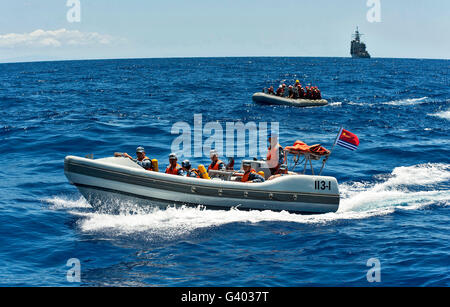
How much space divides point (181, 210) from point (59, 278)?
14.8ft

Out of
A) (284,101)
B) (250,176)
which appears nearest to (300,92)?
(284,101)

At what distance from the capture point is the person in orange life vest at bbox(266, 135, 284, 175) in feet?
48.9

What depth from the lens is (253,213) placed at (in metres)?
13.8

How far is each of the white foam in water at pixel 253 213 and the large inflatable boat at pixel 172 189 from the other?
0.84 feet

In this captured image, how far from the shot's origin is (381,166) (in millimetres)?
20047

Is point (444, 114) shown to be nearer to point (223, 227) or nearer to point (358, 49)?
point (223, 227)

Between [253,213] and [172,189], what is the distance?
2404 mm

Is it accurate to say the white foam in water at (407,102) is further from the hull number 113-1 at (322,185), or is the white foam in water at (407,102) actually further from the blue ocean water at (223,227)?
the hull number 113-1 at (322,185)

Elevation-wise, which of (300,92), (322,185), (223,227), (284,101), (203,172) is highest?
(300,92)

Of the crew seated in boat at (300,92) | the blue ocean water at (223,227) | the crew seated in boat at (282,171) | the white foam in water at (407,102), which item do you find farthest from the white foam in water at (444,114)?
the crew seated in boat at (282,171)

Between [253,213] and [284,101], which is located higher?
[284,101]

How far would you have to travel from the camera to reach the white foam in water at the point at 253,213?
12.7m

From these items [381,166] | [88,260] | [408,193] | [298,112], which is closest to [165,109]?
[298,112]

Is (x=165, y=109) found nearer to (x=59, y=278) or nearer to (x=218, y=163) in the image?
(x=218, y=163)
